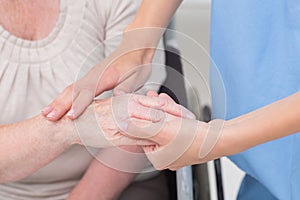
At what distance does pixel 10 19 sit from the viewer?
1045 millimetres

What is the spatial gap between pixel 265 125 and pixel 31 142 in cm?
42

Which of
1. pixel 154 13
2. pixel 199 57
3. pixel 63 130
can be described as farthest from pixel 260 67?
pixel 63 130

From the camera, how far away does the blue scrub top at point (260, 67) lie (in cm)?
89

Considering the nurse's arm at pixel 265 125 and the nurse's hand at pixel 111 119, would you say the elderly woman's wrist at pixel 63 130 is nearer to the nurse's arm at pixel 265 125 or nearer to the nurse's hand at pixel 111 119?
the nurse's hand at pixel 111 119

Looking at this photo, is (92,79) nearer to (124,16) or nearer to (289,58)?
(124,16)

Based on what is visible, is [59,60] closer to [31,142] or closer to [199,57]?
[31,142]

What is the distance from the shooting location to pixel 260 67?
3.08 ft

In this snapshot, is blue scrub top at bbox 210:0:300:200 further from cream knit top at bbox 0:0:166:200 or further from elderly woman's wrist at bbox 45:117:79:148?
A: elderly woman's wrist at bbox 45:117:79:148

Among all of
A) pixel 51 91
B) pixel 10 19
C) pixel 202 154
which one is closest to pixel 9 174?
pixel 51 91

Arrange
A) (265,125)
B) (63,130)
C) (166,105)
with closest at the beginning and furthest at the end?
(265,125) < (166,105) < (63,130)

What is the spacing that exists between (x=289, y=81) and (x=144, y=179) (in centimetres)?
43

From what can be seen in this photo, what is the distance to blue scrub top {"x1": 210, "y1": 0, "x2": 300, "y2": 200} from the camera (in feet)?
2.93

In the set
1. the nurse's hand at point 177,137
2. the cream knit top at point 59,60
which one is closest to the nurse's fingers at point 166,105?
the nurse's hand at point 177,137

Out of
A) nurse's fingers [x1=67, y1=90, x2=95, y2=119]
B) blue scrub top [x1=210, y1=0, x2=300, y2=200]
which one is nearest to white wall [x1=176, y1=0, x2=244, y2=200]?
blue scrub top [x1=210, y1=0, x2=300, y2=200]
